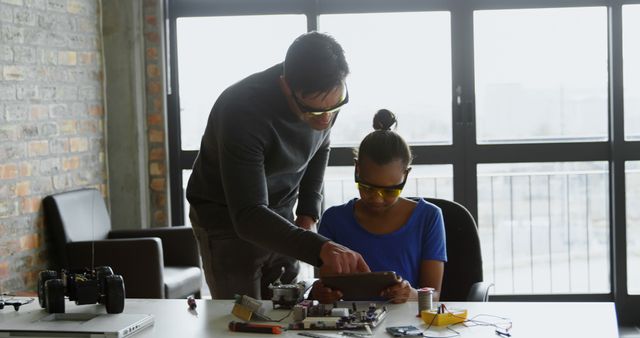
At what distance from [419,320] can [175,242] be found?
2749 mm

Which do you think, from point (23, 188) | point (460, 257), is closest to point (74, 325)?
point (460, 257)

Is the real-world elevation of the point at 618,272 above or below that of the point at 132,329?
below

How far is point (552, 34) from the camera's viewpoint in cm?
513

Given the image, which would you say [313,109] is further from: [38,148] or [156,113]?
[156,113]

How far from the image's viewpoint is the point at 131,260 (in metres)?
4.36

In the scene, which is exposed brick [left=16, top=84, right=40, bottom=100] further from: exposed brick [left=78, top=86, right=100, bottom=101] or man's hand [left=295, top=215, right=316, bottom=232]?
man's hand [left=295, top=215, right=316, bottom=232]

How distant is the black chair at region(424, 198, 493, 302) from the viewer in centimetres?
304

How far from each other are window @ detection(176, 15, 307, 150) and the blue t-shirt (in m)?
2.59

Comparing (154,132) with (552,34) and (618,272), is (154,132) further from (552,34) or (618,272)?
(618,272)

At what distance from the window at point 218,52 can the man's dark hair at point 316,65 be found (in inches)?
108

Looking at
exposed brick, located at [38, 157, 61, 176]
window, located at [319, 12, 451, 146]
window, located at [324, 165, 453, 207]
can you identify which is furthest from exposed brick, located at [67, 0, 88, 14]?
window, located at [324, 165, 453, 207]

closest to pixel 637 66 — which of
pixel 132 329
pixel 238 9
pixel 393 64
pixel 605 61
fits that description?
pixel 605 61

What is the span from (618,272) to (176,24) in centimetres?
280

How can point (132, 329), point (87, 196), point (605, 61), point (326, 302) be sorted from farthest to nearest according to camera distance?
point (605, 61), point (87, 196), point (326, 302), point (132, 329)
